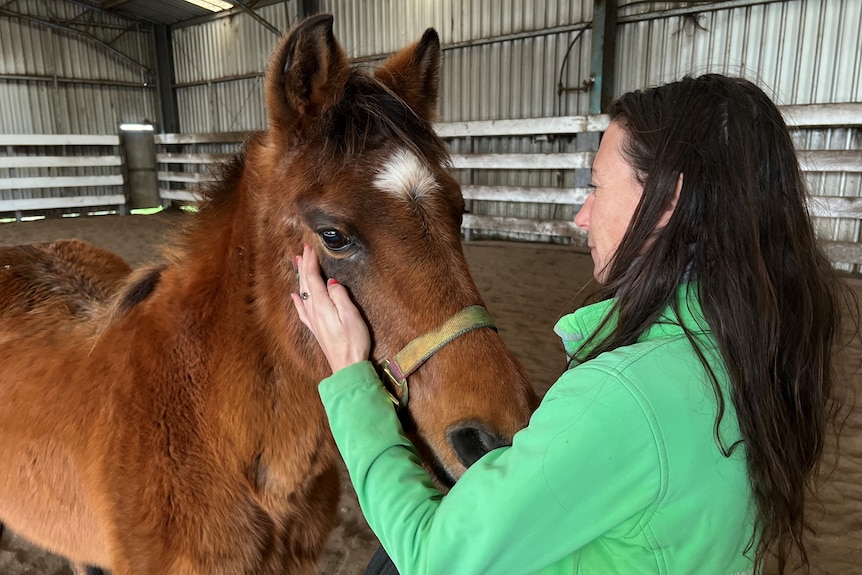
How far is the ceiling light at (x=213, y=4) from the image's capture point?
1303 centimetres

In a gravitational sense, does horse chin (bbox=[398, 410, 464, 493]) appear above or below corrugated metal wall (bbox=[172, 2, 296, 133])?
→ below

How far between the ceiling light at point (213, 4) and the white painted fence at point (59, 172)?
418 cm

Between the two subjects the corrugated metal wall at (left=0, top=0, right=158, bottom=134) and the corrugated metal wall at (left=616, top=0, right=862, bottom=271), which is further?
the corrugated metal wall at (left=0, top=0, right=158, bottom=134)

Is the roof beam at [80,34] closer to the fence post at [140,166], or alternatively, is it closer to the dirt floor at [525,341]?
the fence post at [140,166]

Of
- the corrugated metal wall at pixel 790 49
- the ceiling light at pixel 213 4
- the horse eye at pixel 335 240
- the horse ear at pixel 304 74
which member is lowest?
the horse eye at pixel 335 240

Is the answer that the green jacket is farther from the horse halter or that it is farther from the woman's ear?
the horse halter

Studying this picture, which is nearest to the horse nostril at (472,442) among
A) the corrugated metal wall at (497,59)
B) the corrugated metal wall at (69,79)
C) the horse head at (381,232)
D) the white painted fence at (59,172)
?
the horse head at (381,232)

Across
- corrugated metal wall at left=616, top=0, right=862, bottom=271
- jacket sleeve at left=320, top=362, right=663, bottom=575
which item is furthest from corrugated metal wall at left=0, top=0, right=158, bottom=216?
jacket sleeve at left=320, top=362, right=663, bottom=575

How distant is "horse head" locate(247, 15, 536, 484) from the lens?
3.70 ft

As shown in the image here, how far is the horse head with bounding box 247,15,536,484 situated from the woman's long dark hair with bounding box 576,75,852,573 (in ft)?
0.91

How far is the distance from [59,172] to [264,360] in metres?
16.0

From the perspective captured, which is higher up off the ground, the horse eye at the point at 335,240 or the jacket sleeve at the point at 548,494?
the horse eye at the point at 335,240

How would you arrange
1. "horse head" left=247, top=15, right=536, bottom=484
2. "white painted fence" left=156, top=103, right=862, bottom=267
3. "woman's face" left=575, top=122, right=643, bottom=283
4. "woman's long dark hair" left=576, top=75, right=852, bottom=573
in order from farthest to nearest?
"white painted fence" left=156, top=103, right=862, bottom=267, "horse head" left=247, top=15, right=536, bottom=484, "woman's face" left=575, top=122, right=643, bottom=283, "woman's long dark hair" left=576, top=75, right=852, bottom=573

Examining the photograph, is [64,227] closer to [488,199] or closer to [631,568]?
[488,199]
